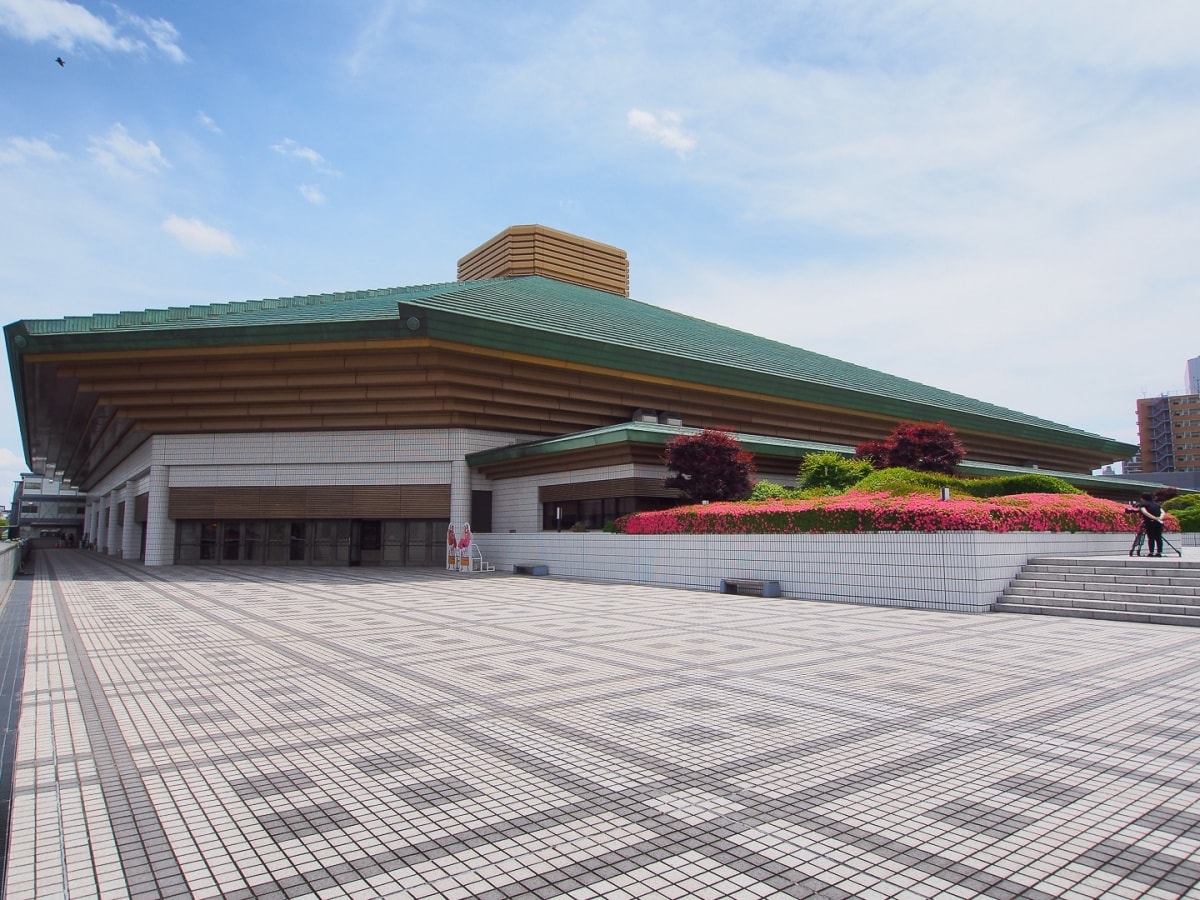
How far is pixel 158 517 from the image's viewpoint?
90.1 ft

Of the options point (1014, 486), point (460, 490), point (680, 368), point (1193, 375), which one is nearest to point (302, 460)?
point (460, 490)

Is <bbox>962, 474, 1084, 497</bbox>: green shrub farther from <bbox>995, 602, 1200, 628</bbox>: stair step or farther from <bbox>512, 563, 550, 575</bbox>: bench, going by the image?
Answer: <bbox>512, 563, 550, 575</bbox>: bench

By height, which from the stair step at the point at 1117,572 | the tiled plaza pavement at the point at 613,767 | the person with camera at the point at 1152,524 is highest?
the person with camera at the point at 1152,524

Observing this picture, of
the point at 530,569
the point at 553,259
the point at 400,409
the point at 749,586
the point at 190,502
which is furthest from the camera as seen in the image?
→ the point at 553,259

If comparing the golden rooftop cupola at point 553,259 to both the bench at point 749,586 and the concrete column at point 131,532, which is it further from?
the bench at point 749,586

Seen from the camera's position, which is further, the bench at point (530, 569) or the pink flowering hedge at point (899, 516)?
the bench at point (530, 569)

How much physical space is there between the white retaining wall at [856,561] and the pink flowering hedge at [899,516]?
0.74 ft

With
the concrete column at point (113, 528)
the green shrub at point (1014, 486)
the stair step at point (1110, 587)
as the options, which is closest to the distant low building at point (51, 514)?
the concrete column at point (113, 528)

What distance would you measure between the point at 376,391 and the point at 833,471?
14351mm

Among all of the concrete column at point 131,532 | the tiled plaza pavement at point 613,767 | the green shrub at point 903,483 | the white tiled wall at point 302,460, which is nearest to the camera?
the tiled plaza pavement at point 613,767

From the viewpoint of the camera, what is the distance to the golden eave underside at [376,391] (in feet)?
79.2

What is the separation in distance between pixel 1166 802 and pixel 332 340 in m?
22.6

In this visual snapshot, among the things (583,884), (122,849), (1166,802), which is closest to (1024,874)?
(1166,802)

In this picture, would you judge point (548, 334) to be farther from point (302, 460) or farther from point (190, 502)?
point (190, 502)
